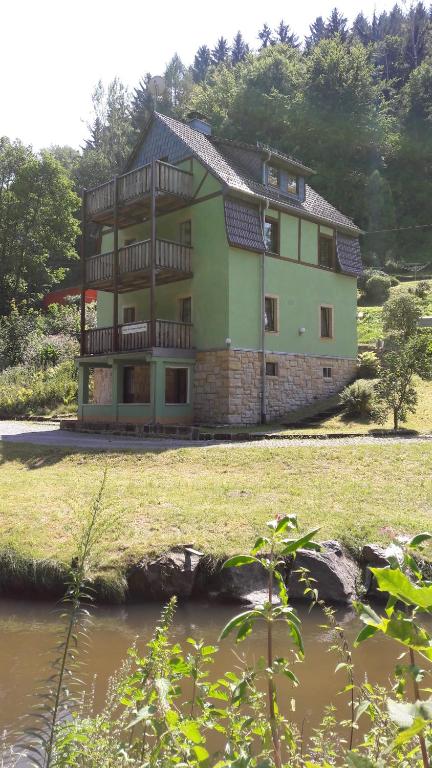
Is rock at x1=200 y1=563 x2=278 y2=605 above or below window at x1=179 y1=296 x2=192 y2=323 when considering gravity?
below

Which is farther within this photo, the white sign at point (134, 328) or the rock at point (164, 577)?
the white sign at point (134, 328)

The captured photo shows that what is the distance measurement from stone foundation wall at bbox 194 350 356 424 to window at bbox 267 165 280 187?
260 inches

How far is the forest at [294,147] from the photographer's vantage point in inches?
1692

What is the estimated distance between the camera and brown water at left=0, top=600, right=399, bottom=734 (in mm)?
4609

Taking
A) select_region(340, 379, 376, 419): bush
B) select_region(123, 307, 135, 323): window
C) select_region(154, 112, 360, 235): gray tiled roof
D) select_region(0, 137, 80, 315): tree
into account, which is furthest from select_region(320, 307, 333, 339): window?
select_region(0, 137, 80, 315): tree

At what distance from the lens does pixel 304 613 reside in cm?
659

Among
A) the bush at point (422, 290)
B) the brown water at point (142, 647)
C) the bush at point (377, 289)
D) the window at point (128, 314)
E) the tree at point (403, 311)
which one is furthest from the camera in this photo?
the bush at point (377, 289)

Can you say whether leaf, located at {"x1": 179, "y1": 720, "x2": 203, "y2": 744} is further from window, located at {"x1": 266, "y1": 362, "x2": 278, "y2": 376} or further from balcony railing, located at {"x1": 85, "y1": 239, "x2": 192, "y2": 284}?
window, located at {"x1": 266, "y1": 362, "x2": 278, "y2": 376}

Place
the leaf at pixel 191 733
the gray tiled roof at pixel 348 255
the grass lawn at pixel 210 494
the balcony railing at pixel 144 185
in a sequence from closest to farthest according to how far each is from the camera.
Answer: the leaf at pixel 191 733, the grass lawn at pixel 210 494, the balcony railing at pixel 144 185, the gray tiled roof at pixel 348 255

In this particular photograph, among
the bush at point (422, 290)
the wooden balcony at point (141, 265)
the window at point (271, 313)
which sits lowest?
the window at point (271, 313)

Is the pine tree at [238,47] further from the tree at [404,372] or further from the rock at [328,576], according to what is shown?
the rock at [328,576]

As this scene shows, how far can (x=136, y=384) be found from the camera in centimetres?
2305

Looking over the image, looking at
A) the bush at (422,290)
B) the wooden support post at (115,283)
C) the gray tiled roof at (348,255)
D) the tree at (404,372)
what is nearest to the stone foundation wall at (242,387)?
the wooden support post at (115,283)

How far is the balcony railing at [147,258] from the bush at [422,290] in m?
19.7
